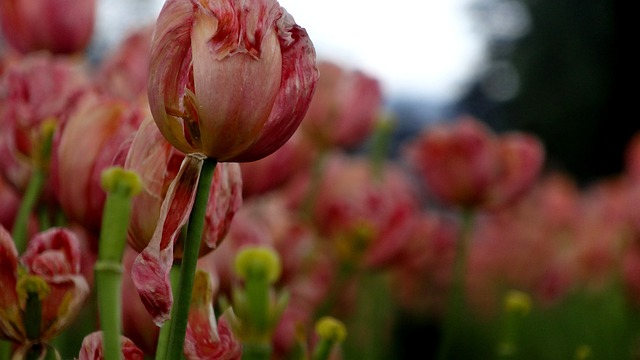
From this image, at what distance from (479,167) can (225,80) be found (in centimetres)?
70

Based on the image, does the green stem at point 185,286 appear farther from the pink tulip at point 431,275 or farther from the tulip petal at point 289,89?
the pink tulip at point 431,275

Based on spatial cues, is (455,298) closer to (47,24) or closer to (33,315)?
(47,24)

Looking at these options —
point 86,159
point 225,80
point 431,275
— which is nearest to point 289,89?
point 225,80

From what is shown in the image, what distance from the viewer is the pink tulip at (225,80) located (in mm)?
271

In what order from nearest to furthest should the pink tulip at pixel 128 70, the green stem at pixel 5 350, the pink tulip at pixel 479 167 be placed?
the green stem at pixel 5 350 < the pink tulip at pixel 128 70 < the pink tulip at pixel 479 167

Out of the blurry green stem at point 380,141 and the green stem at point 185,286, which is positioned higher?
the green stem at point 185,286

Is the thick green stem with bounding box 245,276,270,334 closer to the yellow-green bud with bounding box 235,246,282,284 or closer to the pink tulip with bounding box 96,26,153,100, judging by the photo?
the yellow-green bud with bounding box 235,246,282,284

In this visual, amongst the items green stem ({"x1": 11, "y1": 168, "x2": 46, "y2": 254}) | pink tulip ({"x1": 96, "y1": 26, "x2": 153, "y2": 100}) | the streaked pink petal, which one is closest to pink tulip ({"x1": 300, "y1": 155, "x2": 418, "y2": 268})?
pink tulip ({"x1": 96, "y1": 26, "x2": 153, "y2": 100})

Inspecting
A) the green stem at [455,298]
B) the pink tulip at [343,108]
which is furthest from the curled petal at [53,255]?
the pink tulip at [343,108]

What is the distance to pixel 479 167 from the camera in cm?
94

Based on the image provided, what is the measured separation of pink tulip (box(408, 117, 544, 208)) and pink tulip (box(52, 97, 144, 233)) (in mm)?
582

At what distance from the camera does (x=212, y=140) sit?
10.7 inches

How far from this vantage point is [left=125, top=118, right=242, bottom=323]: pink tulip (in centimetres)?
26

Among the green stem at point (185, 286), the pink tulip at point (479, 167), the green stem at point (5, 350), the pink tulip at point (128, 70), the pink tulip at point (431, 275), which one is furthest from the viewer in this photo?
the pink tulip at point (431, 275)
